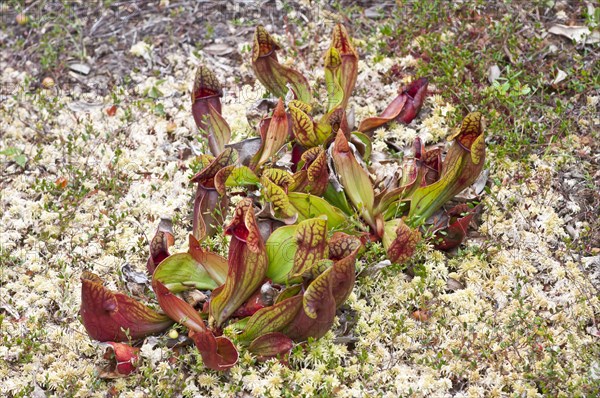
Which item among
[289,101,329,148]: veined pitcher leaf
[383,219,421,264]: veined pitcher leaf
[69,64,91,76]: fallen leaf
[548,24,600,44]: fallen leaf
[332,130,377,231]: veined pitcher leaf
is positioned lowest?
[548,24,600,44]: fallen leaf

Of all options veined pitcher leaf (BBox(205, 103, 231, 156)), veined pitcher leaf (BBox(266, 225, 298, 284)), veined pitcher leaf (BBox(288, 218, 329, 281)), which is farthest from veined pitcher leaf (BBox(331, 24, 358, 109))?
veined pitcher leaf (BBox(288, 218, 329, 281))

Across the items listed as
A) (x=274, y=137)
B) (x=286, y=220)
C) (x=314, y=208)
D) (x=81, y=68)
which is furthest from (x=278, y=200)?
(x=81, y=68)

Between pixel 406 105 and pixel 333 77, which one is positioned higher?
pixel 333 77

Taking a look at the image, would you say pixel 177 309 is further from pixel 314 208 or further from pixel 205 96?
pixel 205 96

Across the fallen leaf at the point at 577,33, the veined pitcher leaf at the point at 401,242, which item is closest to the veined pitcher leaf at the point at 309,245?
the veined pitcher leaf at the point at 401,242

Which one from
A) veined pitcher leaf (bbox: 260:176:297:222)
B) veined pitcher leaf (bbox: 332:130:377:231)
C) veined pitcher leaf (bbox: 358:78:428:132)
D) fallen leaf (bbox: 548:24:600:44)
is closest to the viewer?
veined pitcher leaf (bbox: 260:176:297:222)

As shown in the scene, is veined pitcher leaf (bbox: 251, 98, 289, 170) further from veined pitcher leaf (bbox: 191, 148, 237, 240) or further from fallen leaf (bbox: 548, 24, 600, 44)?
fallen leaf (bbox: 548, 24, 600, 44)

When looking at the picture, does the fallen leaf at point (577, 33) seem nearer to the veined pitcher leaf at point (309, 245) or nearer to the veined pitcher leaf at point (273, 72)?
the veined pitcher leaf at point (273, 72)
